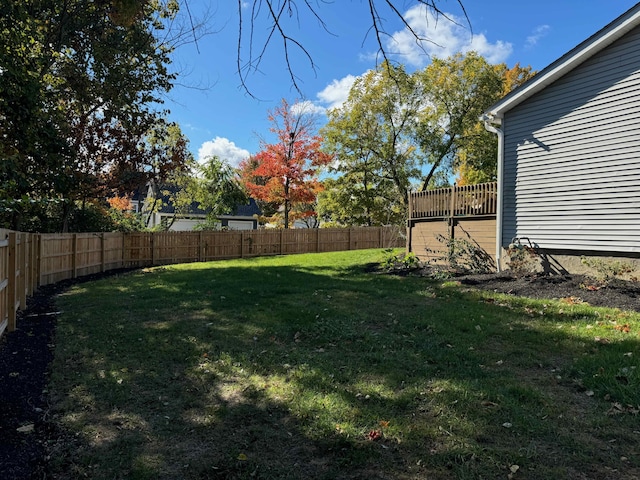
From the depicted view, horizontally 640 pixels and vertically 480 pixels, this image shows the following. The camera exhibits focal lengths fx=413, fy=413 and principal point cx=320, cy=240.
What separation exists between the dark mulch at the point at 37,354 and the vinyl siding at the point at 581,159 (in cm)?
118

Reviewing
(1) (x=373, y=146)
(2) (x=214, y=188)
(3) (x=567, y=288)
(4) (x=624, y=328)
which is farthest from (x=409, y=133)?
(4) (x=624, y=328)

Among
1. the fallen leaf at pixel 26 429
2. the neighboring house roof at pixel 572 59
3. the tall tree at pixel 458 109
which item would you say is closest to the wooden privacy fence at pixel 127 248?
the fallen leaf at pixel 26 429

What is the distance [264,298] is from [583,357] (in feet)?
16.2

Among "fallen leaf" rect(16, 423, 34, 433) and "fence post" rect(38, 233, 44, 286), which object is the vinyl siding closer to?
"fallen leaf" rect(16, 423, 34, 433)

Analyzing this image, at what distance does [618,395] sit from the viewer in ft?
10.3

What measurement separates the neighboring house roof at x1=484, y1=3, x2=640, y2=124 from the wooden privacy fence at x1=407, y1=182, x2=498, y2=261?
191 cm

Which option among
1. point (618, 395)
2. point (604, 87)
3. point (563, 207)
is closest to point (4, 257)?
point (618, 395)

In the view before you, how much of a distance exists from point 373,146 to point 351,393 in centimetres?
2089

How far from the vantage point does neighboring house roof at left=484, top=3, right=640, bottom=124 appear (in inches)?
296

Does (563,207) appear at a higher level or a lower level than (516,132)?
lower

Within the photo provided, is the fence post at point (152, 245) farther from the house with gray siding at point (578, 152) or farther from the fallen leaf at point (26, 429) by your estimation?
the fallen leaf at point (26, 429)

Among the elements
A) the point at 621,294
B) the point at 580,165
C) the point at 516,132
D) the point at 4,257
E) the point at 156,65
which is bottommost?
the point at 621,294

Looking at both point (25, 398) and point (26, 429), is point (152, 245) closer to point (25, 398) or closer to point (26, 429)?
point (25, 398)

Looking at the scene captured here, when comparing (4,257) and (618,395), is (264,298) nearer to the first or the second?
(4,257)
